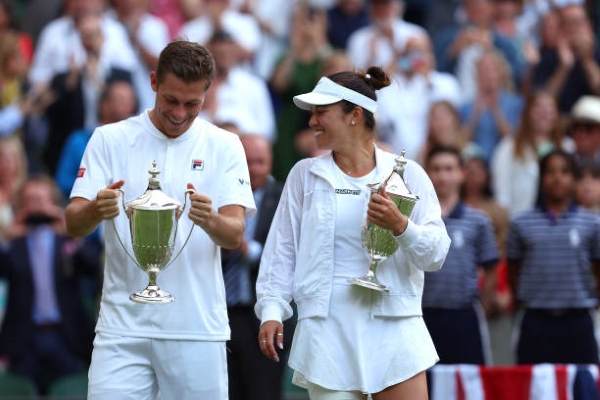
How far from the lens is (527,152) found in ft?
37.4

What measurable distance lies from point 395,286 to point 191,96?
1267 millimetres

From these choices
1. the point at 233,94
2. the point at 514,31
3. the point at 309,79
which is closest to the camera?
the point at 233,94

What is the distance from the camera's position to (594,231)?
29.0 ft

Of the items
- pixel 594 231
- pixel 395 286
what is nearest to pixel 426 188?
pixel 395 286

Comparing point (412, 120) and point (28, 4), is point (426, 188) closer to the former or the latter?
point (412, 120)

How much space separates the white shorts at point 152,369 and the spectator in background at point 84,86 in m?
6.13

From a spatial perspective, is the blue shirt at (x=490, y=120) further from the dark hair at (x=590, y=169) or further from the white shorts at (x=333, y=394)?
the white shorts at (x=333, y=394)

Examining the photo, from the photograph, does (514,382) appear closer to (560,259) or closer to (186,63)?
(560,259)

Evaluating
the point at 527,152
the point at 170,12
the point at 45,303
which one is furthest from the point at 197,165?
the point at 170,12

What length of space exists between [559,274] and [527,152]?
110 inches

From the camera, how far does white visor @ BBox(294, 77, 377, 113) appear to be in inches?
238

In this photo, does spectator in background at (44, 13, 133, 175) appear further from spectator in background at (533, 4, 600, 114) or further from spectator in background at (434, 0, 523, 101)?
spectator in background at (533, 4, 600, 114)

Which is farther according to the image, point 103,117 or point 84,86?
point 84,86

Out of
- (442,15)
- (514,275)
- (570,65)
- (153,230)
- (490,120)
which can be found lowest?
(514,275)
